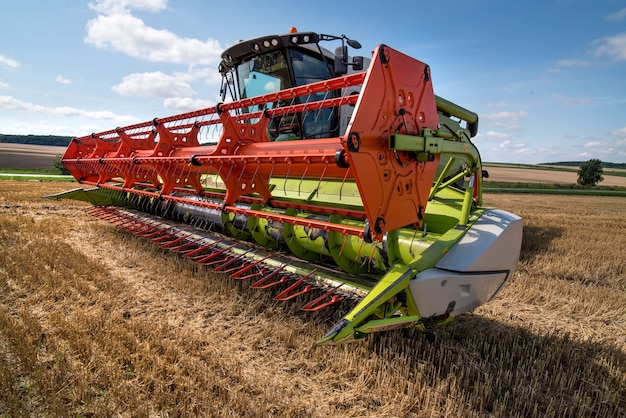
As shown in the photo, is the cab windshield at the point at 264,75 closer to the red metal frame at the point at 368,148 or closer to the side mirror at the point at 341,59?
the side mirror at the point at 341,59

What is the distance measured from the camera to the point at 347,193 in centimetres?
335

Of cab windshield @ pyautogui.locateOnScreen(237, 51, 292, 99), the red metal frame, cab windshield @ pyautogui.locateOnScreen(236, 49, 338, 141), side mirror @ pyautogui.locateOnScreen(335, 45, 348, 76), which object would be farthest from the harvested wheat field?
cab windshield @ pyautogui.locateOnScreen(237, 51, 292, 99)

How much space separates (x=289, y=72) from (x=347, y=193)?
81.8 inches

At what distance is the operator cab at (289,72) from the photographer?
4363mm

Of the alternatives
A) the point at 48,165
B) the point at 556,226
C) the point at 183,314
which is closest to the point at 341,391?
the point at 183,314

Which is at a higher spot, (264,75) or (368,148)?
(264,75)

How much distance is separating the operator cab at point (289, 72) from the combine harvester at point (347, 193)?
2 centimetres

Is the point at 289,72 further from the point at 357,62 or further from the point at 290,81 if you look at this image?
the point at 357,62

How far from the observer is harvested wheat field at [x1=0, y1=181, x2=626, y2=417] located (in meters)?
1.81

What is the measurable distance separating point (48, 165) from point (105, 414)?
31341mm

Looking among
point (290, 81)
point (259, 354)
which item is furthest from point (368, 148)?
point (290, 81)

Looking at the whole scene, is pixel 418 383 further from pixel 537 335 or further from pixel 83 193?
pixel 83 193

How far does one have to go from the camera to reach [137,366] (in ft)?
6.61

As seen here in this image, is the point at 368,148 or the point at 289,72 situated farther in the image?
the point at 289,72
